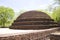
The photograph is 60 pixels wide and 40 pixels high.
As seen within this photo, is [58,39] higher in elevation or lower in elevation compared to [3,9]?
lower

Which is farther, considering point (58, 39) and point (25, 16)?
point (25, 16)

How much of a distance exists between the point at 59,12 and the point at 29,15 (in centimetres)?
893

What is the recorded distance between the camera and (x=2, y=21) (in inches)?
930

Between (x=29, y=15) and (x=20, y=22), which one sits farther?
(x=29, y=15)

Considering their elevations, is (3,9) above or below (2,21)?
above

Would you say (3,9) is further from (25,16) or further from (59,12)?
(25,16)

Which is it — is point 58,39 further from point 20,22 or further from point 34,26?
point 20,22

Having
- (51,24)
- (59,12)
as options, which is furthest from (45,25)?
(59,12)

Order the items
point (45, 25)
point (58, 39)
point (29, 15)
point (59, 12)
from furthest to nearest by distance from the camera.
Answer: point (59, 12) < point (29, 15) < point (45, 25) < point (58, 39)

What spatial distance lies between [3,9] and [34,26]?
41.8 ft

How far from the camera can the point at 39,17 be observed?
13492mm

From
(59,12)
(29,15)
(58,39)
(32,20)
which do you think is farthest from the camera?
(59,12)

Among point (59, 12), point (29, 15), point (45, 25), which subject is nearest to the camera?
point (45, 25)

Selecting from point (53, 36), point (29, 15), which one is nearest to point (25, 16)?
point (29, 15)
